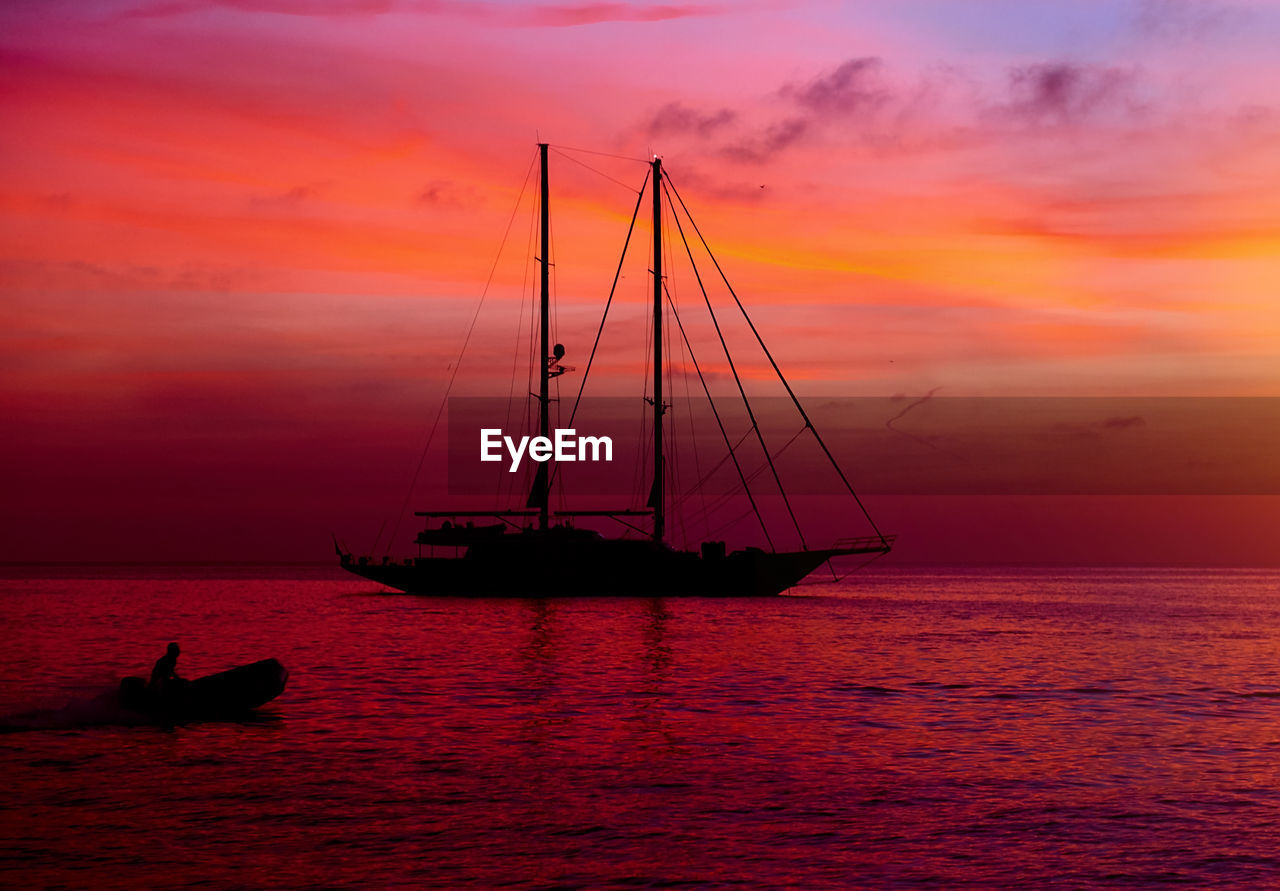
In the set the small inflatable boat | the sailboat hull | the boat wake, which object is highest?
the sailboat hull

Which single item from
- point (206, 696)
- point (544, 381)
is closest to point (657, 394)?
point (544, 381)

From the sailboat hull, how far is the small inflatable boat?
49797 mm

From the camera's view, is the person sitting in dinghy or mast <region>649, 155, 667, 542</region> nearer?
the person sitting in dinghy

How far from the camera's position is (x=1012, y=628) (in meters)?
81.1

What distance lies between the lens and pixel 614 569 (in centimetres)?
8200

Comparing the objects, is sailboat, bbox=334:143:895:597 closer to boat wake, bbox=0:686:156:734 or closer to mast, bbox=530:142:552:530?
mast, bbox=530:142:552:530

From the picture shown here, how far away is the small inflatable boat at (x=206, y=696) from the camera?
31.7m

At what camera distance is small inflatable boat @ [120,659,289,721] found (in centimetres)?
3166

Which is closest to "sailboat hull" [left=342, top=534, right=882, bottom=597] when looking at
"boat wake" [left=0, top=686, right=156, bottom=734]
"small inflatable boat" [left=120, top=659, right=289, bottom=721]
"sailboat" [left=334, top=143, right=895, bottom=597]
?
"sailboat" [left=334, top=143, right=895, bottom=597]

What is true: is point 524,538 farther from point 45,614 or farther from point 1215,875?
point 1215,875

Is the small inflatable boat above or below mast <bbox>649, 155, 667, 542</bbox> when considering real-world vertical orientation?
below

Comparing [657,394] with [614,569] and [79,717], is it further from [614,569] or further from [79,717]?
[79,717]

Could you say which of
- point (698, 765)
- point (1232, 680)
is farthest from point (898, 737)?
point (1232, 680)

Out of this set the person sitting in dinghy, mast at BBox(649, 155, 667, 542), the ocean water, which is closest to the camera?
the ocean water
